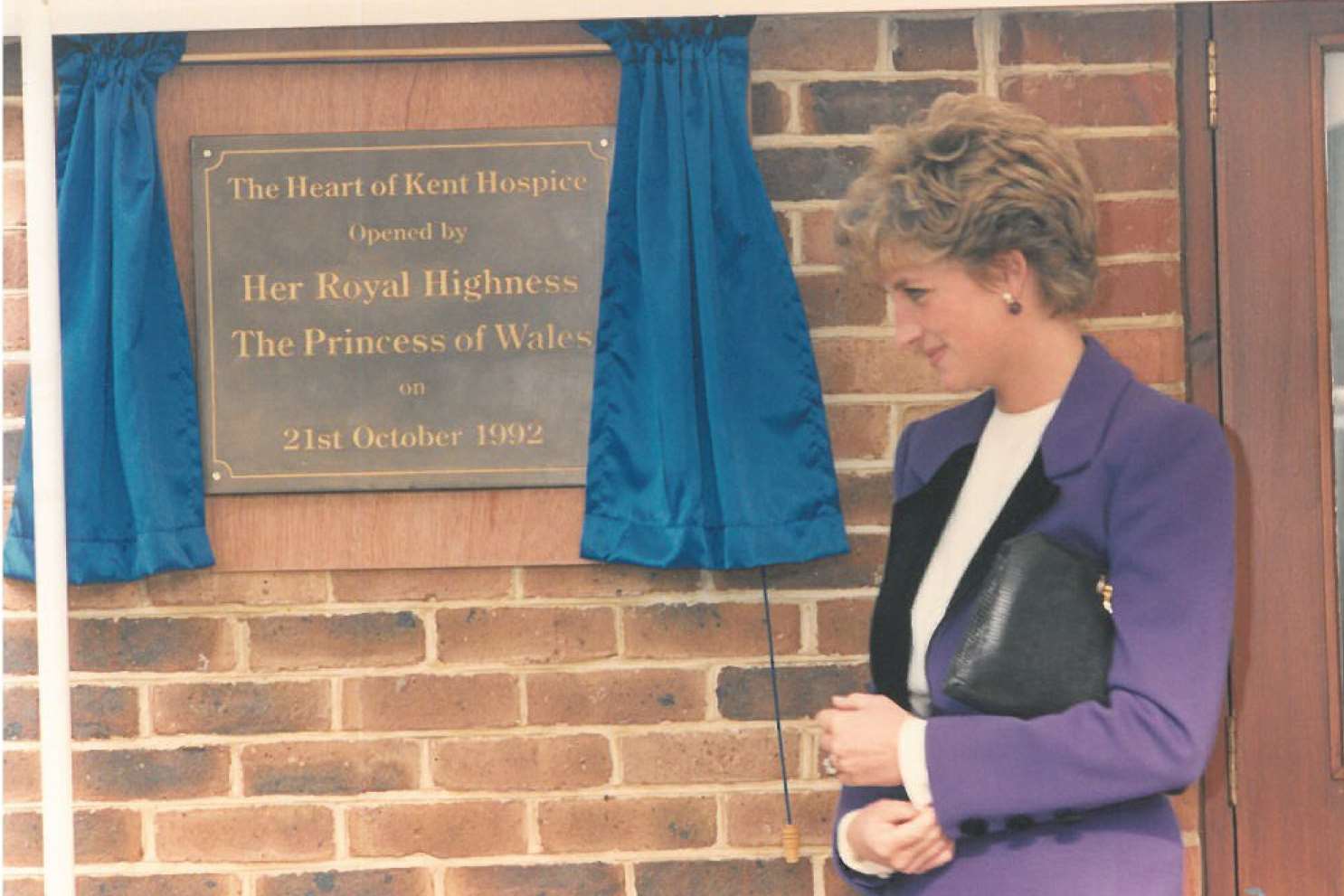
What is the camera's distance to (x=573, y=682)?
93.7 inches

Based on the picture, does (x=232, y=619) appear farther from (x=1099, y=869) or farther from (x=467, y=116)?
(x=1099, y=869)

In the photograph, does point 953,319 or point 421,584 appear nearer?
point 953,319

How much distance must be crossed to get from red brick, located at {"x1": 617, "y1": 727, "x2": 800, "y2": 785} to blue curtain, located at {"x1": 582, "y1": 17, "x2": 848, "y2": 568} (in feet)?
0.93

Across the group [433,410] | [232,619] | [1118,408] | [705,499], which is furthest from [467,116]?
[1118,408]

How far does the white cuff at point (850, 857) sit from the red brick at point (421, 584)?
0.82 metres

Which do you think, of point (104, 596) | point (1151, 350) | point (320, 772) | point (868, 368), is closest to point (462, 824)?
point (320, 772)

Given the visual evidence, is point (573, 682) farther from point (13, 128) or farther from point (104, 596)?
point (13, 128)

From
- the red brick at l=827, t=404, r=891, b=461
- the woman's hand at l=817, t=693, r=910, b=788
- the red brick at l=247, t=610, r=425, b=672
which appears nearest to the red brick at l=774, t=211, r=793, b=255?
the red brick at l=827, t=404, r=891, b=461

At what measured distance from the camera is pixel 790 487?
2311 millimetres

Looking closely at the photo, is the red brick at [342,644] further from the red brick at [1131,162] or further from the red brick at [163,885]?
the red brick at [1131,162]

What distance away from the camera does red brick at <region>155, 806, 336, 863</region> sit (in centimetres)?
238

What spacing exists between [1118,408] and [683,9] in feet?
2.82

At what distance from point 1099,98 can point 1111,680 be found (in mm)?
1193

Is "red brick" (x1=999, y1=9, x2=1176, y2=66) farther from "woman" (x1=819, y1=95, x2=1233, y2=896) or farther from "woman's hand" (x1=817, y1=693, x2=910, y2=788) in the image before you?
"woman's hand" (x1=817, y1=693, x2=910, y2=788)
